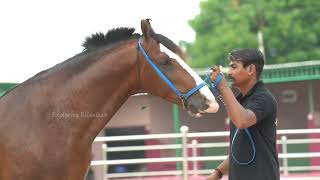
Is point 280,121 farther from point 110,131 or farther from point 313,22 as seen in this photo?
point 313,22

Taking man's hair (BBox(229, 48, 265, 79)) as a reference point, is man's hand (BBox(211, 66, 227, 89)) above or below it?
Result: below

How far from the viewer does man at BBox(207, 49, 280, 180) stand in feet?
11.8

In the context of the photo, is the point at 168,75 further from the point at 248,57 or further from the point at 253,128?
the point at 253,128

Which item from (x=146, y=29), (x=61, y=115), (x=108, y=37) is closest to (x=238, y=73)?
(x=146, y=29)

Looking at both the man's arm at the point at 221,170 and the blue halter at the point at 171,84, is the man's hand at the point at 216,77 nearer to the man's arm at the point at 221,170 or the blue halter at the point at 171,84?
the blue halter at the point at 171,84

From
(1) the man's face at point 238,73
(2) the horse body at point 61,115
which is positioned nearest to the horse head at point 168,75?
(2) the horse body at point 61,115

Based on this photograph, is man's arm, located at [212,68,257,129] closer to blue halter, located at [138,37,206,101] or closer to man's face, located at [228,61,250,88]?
man's face, located at [228,61,250,88]

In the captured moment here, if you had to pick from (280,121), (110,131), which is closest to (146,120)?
(110,131)

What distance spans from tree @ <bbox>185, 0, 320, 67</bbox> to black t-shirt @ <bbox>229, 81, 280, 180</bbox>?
2689 cm

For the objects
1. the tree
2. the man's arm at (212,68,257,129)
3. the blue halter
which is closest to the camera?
the man's arm at (212,68,257,129)

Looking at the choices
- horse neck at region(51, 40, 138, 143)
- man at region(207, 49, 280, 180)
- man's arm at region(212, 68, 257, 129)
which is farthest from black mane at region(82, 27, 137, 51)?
man's arm at region(212, 68, 257, 129)

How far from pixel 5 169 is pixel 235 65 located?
1.64 metres

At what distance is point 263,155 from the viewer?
142 inches

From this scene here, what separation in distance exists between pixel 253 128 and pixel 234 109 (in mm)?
317
